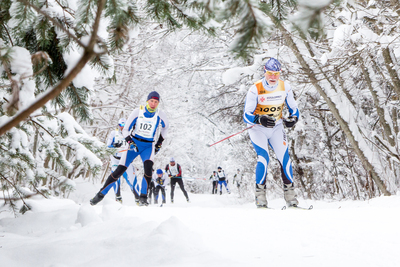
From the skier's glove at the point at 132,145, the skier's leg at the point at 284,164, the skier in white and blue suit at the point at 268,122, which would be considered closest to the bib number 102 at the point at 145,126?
the skier's glove at the point at 132,145

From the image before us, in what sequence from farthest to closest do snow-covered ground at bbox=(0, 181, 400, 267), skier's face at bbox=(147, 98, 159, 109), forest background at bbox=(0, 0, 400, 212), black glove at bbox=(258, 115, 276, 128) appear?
1. skier's face at bbox=(147, 98, 159, 109)
2. black glove at bbox=(258, 115, 276, 128)
3. snow-covered ground at bbox=(0, 181, 400, 267)
4. forest background at bbox=(0, 0, 400, 212)

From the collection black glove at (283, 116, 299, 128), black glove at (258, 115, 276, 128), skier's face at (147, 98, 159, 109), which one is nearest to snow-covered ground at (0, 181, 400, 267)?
black glove at (258, 115, 276, 128)

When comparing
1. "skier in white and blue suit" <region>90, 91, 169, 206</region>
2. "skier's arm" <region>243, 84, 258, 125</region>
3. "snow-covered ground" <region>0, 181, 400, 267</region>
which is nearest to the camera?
"snow-covered ground" <region>0, 181, 400, 267</region>

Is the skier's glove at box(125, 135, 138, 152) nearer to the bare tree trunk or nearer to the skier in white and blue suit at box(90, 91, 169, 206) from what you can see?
the skier in white and blue suit at box(90, 91, 169, 206)

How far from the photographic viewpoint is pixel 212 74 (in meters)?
14.4

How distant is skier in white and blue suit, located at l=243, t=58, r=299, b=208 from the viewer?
15.1ft

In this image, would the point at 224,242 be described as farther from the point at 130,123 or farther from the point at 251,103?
the point at 130,123

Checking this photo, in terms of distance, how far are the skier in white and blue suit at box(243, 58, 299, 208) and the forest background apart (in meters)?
0.38

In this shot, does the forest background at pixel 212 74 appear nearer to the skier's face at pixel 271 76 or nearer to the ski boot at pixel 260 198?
the skier's face at pixel 271 76

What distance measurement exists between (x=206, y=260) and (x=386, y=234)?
4.70 ft

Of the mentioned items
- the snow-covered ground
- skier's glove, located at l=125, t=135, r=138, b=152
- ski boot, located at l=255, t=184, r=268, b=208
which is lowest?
the snow-covered ground

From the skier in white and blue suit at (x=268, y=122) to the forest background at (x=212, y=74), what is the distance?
378 millimetres

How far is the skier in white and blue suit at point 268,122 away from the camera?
4613 millimetres

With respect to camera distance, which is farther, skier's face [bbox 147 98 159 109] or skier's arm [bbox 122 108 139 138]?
skier's face [bbox 147 98 159 109]
